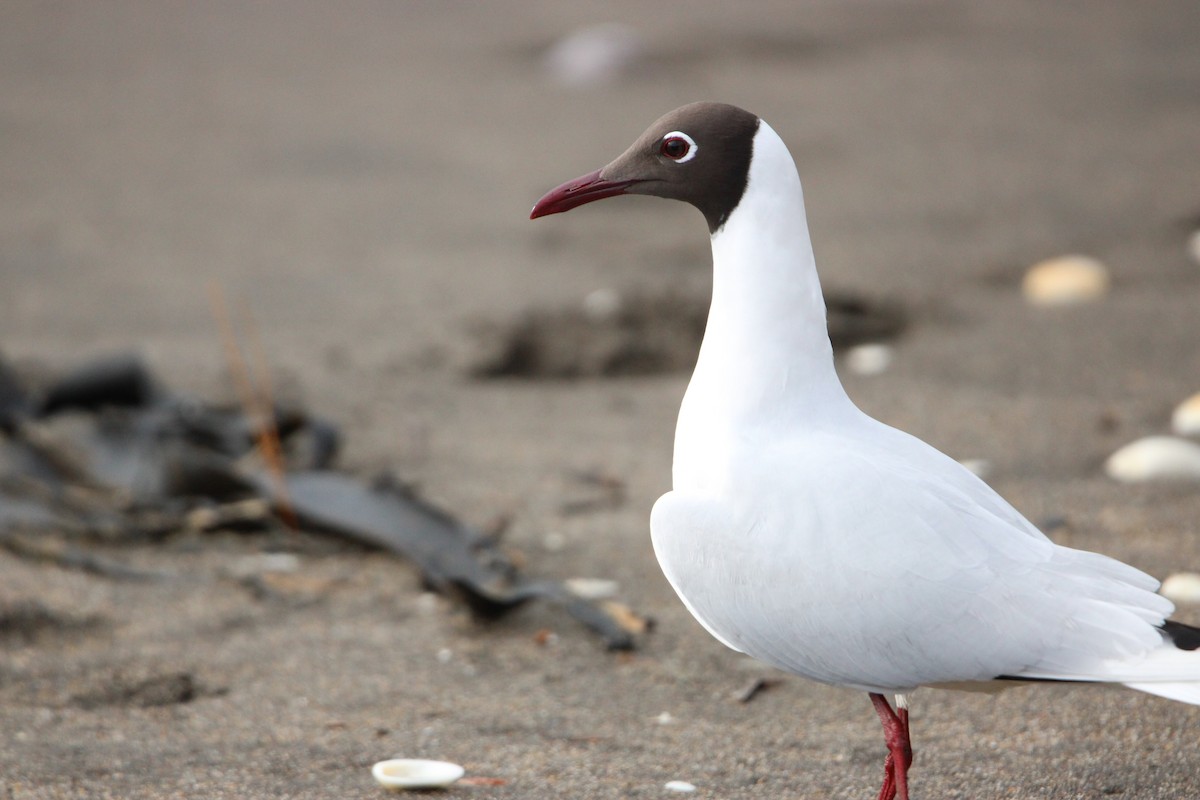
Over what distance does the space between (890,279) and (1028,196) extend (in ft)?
3.82

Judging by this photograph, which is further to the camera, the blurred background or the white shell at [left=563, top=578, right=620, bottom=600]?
the white shell at [left=563, top=578, right=620, bottom=600]

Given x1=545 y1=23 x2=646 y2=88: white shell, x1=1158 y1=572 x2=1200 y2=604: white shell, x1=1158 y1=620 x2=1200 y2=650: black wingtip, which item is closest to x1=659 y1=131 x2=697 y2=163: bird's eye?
→ x1=1158 y1=620 x2=1200 y2=650: black wingtip

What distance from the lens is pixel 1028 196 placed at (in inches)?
251

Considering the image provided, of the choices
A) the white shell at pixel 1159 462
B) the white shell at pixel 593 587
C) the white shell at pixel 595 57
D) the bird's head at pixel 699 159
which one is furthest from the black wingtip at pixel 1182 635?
the white shell at pixel 595 57

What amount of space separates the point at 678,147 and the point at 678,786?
118 centimetres

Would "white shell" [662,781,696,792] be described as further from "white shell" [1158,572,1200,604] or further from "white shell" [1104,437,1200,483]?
"white shell" [1104,437,1200,483]

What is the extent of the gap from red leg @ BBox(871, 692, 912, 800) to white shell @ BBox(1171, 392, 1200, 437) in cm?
218

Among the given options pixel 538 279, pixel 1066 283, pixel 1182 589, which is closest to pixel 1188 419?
pixel 1182 589

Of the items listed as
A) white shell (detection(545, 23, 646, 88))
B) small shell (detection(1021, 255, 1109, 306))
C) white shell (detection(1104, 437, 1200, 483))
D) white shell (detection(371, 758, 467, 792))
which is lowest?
white shell (detection(371, 758, 467, 792))

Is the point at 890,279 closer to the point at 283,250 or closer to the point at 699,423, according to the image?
the point at 283,250

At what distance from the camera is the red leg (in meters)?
2.38

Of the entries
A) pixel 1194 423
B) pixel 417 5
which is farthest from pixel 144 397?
pixel 417 5

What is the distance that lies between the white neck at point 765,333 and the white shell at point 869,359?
2.33 meters

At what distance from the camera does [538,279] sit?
5797 mm
